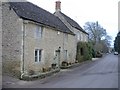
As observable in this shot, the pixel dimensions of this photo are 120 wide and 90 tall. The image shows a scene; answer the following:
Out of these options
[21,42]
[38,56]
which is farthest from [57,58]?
[21,42]

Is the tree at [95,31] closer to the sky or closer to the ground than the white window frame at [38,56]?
closer to the sky

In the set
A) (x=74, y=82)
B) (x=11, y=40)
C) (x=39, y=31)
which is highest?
(x=39, y=31)

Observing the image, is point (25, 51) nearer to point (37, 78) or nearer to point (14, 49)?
point (14, 49)

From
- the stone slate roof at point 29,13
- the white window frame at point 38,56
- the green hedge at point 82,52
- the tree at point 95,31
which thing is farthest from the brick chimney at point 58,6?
the tree at point 95,31

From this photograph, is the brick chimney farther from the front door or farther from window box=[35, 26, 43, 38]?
window box=[35, 26, 43, 38]

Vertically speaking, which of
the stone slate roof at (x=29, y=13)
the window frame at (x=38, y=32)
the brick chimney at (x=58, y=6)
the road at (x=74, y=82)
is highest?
the brick chimney at (x=58, y=6)

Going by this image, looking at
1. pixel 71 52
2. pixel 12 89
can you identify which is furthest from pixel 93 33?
pixel 12 89

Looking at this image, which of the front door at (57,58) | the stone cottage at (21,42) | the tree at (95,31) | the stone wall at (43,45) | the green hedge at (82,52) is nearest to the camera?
the stone cottage at (21,42)

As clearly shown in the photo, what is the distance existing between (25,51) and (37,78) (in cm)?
259

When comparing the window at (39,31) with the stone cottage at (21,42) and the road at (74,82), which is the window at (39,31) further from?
the road at (74,82)

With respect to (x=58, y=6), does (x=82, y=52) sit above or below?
below

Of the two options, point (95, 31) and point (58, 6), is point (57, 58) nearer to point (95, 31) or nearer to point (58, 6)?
point (58, 6)

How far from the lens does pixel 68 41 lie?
3716 centimetres

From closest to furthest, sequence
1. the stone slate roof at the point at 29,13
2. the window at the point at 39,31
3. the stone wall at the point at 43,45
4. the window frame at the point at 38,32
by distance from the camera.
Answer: the stone wall at the point at 43,45, the stone slate roof at the point at 29,13, the window frame at the point at 38,32, the window at the point at 39,31
